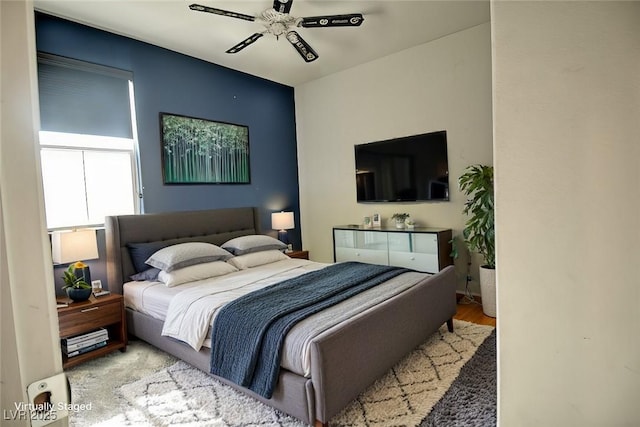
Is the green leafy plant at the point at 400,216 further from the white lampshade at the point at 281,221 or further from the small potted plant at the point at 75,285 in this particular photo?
the small potted plant at the point at 75,285

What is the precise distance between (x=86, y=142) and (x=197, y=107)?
51.3 inches

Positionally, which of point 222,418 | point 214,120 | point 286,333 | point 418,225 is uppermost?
point 214,120

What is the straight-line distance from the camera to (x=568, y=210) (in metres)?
0.56

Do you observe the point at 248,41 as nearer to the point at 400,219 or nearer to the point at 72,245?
the point at 72,245

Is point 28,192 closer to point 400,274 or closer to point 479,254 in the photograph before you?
point 400,274

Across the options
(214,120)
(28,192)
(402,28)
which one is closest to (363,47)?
(402,28)

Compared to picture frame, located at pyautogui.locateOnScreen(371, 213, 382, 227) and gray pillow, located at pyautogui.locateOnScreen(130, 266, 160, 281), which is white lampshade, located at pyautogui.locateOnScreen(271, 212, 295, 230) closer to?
picture frame, located at pyautogui.locateOnScreen(371, 213, 382, 227)

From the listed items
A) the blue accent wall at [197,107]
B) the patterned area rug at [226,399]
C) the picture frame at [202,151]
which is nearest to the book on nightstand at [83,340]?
the patterned area rug at [226,399]

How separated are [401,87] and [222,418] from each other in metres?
4.04

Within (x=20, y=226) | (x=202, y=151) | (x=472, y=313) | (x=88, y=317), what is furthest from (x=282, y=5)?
(x=472, y=313)

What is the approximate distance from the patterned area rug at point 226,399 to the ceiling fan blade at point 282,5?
9.29ft

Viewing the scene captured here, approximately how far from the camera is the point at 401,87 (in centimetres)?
432

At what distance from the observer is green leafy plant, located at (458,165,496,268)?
10.9 ft

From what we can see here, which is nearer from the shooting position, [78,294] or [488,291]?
[78,294]
